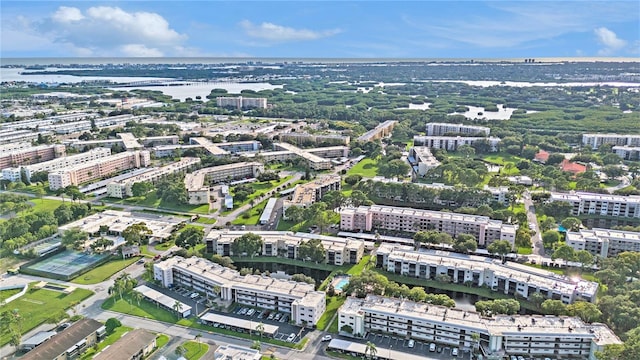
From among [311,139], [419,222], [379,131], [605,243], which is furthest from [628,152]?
[311,139]

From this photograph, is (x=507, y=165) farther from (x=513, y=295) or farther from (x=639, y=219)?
(x=513, y=295)

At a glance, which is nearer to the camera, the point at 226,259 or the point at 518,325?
the point at 518,325

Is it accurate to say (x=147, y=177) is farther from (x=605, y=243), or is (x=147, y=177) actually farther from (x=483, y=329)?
(x=605, y=243)

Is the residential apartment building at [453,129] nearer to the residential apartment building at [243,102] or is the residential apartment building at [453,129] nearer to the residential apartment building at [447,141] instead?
the residential apartment building at [447,141]

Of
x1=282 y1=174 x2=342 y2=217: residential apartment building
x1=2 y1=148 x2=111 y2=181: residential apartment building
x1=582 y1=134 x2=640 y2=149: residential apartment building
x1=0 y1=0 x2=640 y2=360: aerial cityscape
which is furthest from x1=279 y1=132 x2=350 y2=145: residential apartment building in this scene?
x1=582 y1=134 x2=640 y2=149: residential apartment building

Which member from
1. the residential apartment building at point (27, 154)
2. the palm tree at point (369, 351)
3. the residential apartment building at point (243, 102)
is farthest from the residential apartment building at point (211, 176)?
the residential apartment building at point (243, 102)

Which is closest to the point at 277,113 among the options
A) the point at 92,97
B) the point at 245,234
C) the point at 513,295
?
the point at 92,97
